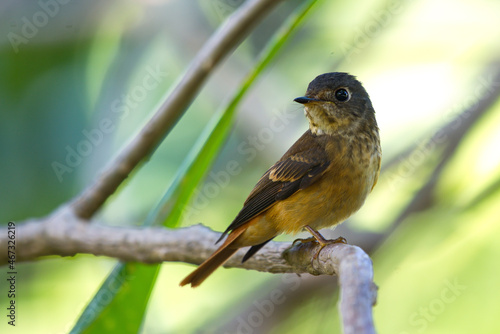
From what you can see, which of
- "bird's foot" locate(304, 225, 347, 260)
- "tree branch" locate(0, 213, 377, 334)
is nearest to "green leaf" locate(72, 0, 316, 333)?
"tree branch" locate(0, 213, 377, 334)

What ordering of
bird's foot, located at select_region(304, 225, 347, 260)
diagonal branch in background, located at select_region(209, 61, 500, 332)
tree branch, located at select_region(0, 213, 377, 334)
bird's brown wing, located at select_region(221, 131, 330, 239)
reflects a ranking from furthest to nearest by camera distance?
diagonal branch in background, located at select_region(209, 61, 500, 332)
bird's brown wing, located at select_region(221, 131, 330, 239)
tree branch, located at select_region(0, 213, 377, 334)
bird's foot, located at select_region(304, 225, 347, 260)

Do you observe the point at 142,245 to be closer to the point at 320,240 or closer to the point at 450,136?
the point at 320,240

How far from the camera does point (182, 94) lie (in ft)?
10.3

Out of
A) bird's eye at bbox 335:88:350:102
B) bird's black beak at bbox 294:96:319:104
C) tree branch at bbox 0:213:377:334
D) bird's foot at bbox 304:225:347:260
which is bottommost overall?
tree branch at bbox 0:213:377:334

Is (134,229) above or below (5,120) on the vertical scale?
above

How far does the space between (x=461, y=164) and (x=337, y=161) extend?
148 cm

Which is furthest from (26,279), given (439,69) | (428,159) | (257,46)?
(439,69)

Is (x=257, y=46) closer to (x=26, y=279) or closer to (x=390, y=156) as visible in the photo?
(x=390, y=156)

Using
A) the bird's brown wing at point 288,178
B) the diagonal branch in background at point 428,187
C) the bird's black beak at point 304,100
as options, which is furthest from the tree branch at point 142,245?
the bird's black beak at point 304,100

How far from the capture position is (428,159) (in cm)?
396

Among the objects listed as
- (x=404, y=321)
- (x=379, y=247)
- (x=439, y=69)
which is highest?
(x=439, y=69)

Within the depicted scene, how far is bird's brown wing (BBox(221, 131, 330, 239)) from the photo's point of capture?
304 centimetres

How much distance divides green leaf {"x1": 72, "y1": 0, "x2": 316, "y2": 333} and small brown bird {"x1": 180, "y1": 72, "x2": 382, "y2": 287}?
0.26m

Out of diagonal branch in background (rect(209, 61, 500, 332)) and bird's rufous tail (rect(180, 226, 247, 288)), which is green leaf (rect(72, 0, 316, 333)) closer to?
bird's rufous tail (rect(180, 226, 247, 288))
